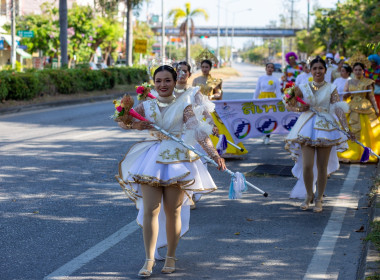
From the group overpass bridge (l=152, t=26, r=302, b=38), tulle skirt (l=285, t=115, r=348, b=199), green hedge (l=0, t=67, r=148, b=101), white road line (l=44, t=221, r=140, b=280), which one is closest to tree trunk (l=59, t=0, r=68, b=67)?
green hedge (l=0, t=67, r=148, b=101)

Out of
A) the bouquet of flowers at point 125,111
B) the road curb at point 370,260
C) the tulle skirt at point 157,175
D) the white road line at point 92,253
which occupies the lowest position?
the white road line at point 92,253

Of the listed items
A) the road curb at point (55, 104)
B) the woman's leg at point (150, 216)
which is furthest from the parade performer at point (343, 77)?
the road curb at point (55, 104)

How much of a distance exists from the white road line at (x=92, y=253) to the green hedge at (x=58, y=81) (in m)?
15.4

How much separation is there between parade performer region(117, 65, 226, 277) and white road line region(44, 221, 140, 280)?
60 cm

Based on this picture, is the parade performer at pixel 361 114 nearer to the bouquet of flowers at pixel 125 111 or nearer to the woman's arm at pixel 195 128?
the woman's arm at pixel 195 128

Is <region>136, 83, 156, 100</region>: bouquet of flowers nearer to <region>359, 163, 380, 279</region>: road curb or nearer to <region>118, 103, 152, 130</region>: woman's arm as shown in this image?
<region>118, 103, 152, 130</region>: woman's arm

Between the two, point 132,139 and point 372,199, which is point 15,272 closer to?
point 372,199

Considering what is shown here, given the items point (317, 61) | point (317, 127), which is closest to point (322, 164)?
point (317, 127)

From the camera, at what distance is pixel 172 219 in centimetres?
525

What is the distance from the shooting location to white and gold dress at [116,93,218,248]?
16.7 ft

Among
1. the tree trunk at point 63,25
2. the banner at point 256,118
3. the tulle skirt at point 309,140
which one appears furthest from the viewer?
the tree trunk at point 63,25

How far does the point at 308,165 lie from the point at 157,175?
3.09 meters

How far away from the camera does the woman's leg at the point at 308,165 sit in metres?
7.68

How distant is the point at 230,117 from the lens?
11703 mm
